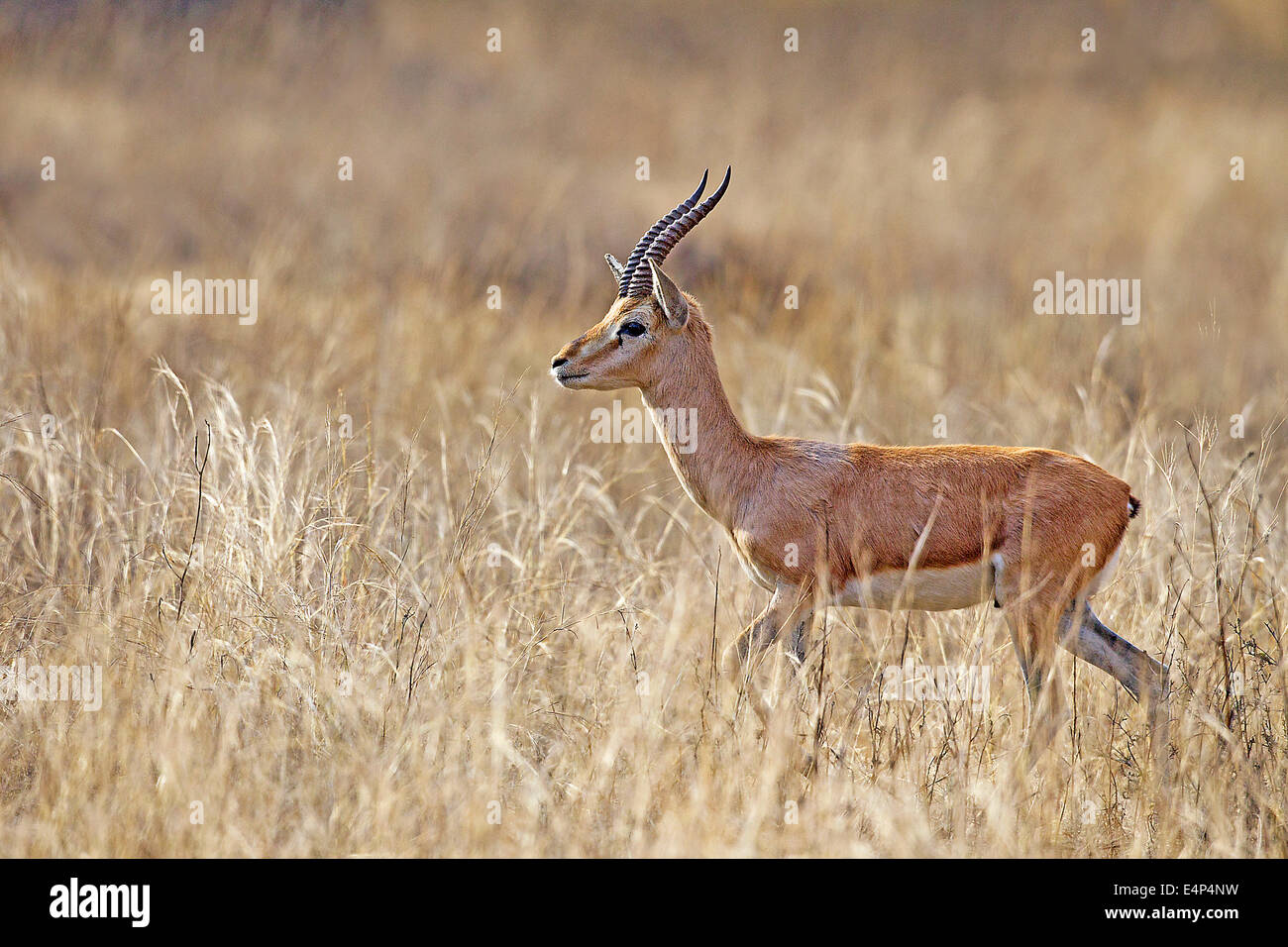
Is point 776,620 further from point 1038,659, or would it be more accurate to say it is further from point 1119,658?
point 1119,658

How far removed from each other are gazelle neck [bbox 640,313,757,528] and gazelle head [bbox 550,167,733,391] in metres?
0.08

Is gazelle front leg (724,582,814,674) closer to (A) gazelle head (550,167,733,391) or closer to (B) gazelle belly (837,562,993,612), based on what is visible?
(B) gazelle belly (837,562,993,612)

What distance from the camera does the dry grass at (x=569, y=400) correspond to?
4.97m

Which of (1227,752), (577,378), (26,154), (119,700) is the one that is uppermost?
(26,154)

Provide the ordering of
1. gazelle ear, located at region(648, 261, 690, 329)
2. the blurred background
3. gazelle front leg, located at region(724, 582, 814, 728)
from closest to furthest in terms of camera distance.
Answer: gazelle front leg, located at region(724, 582, 814, 728) → gazelle ear, located at region(648, 261, 690, 329) → the blurred background

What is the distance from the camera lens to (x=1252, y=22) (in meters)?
21.9

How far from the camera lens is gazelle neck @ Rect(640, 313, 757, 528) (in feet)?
19.0

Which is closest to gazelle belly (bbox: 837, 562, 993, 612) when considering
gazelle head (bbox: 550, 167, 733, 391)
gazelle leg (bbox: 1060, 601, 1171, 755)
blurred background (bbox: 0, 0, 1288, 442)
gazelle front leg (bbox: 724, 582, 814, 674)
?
gazelle front leg (bbox: 724, 582, 814, 674)

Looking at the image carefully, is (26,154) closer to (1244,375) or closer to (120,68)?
(120,68)

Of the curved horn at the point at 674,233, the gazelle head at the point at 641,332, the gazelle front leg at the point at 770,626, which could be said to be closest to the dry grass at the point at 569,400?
the gazelle front leg at the point at 770,626

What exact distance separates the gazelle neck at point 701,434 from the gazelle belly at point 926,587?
66 cm

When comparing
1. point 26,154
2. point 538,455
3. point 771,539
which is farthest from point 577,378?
point 26,154

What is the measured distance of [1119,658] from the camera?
18.2 ft

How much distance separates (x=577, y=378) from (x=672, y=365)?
45 centimetres
